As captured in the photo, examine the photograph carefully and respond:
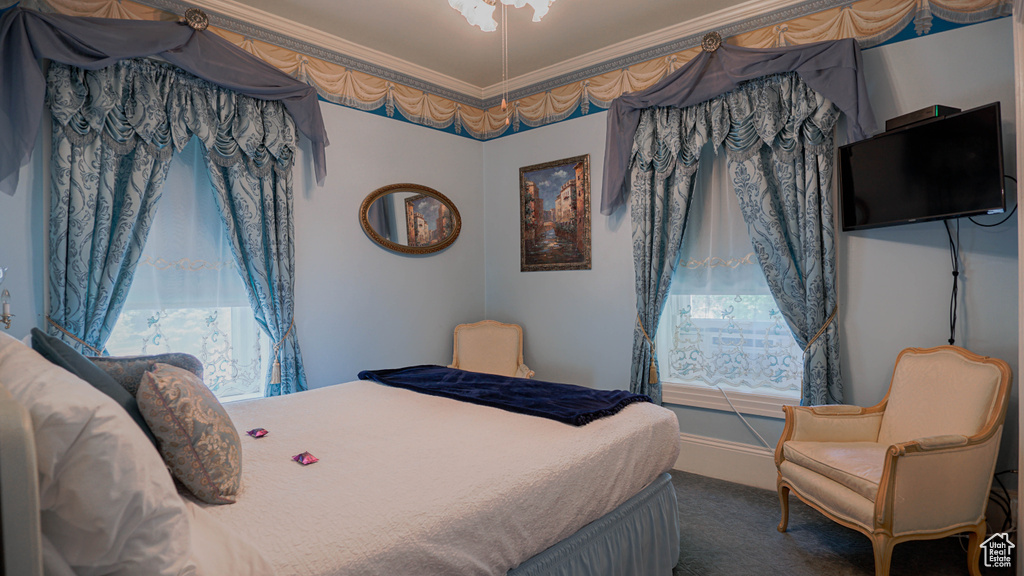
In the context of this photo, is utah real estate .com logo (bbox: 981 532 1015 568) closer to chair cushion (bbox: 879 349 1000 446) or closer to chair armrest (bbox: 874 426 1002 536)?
chair armrest (bbox: 874 426 1002 536)

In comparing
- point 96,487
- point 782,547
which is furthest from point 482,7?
point 782,547

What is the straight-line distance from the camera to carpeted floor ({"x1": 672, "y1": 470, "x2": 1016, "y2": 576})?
2.34 metres

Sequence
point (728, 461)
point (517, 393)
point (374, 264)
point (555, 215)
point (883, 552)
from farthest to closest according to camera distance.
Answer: point (555, 215) → point (374, 264) → point (728, 461) → point (517, 393) → point (883, 552)

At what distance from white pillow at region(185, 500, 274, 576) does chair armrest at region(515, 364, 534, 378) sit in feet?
10.2

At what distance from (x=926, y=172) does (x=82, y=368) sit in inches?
141

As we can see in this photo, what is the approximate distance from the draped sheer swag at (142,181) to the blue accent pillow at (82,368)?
161 centimetres

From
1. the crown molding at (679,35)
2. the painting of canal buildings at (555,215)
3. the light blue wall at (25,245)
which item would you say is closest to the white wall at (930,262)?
the crown molding at (679,35)

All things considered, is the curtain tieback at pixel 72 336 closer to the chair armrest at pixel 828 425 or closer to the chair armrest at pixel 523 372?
the chair armrest at pixel 523 372

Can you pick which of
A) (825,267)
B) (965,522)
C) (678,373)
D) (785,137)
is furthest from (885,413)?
(785,137)

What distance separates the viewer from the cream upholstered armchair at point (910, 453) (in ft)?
6.86

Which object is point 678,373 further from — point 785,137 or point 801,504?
point 785,137

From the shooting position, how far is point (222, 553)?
1.08 metres

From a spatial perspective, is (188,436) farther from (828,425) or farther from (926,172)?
(926,172)

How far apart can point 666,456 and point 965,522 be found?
1297 mm
